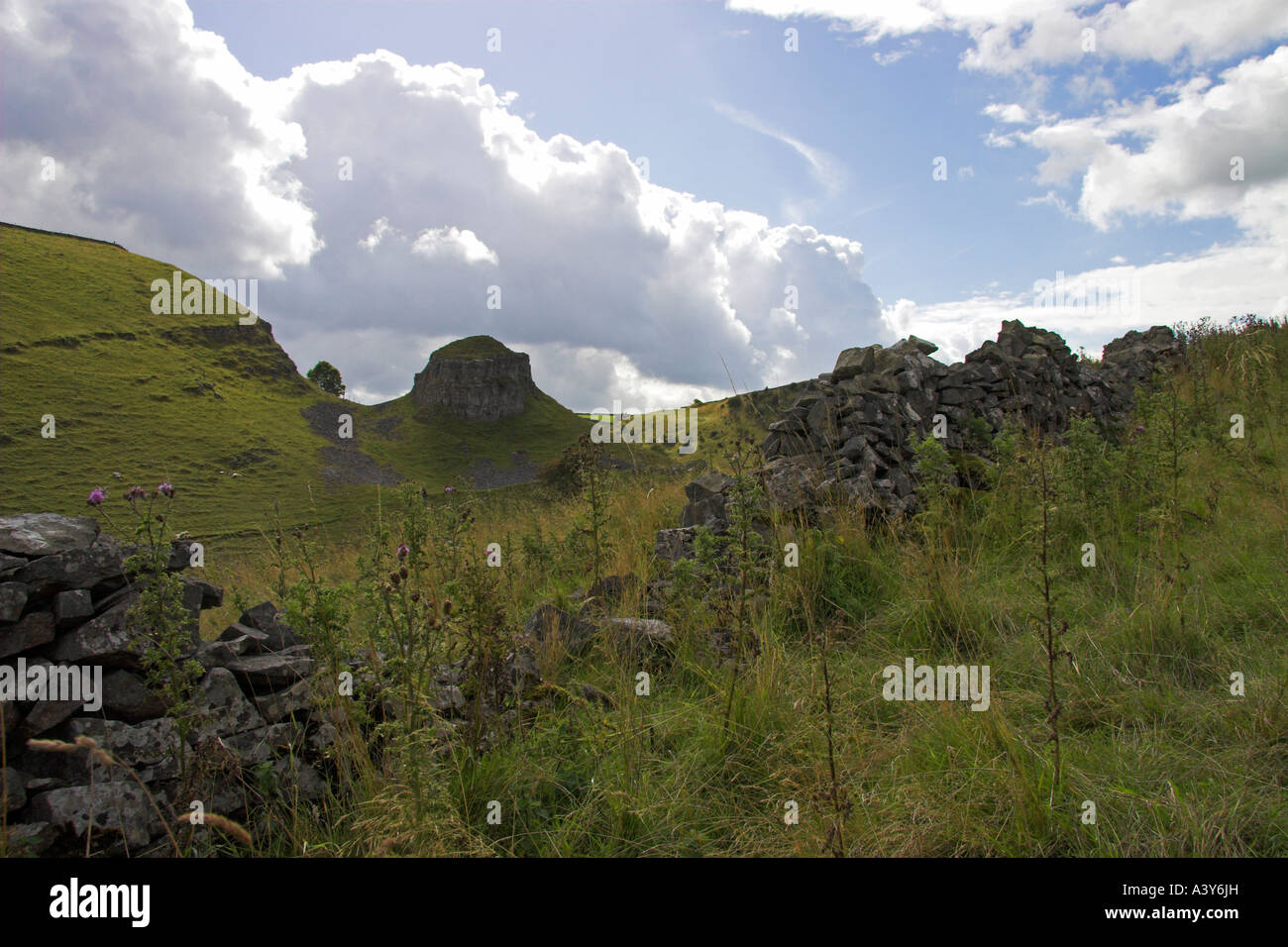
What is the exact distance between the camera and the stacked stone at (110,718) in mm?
2965

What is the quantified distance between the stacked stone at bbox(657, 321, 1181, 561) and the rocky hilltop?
104m

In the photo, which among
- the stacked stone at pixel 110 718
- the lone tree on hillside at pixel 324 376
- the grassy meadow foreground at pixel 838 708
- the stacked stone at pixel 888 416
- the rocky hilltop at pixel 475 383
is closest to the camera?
the grassy meadow foreground at pixel 838 708

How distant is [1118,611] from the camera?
15.8 ft

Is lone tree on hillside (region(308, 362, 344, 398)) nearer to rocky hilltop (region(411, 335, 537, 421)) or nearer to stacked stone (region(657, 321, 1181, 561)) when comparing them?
rocky hilltop (region(411, 335, 537, 421))

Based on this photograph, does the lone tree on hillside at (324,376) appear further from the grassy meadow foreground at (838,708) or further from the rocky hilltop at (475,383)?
the grassy meadow foreground at (838,708)

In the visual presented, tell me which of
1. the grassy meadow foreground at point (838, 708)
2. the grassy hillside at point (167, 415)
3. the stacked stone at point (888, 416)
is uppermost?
the grassy hillside at point (167, 415)

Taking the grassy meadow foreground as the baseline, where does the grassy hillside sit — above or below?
above

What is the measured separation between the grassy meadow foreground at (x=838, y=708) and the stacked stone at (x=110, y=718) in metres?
0.36

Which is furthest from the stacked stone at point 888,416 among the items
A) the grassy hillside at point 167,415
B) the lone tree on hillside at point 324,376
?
the lone tree on hillside at point 324,376

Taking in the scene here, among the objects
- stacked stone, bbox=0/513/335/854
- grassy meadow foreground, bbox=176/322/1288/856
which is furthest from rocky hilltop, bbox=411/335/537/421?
stacked stone, bbox=0/513/335/854

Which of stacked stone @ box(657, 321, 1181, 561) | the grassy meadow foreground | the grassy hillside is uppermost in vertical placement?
the grassy hillside

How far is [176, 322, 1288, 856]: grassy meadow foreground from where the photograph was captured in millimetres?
2719
